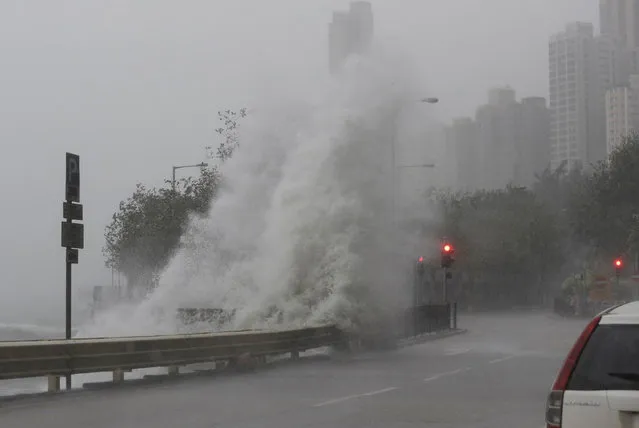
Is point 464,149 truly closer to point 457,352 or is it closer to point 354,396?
point 457,352

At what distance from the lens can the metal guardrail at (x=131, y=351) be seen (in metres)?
15.4

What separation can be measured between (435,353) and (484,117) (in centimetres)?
1361

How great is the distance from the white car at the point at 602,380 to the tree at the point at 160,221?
3677cm

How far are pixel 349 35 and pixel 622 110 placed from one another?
53.8 feet

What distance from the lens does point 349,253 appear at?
92.9ft

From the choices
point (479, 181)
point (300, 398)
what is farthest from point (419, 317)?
point (300, 398)

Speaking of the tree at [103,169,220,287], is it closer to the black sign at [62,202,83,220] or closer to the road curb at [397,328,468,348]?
the road curb at [397,328,468,348]

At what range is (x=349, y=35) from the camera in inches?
1223

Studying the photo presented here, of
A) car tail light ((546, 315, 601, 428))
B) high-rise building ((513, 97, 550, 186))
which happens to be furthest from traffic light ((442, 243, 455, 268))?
car tail light ((546, 315, 601, 428))

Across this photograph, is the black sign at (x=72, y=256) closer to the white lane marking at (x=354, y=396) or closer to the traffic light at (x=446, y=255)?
the white lane marking at (x=354, y=396)

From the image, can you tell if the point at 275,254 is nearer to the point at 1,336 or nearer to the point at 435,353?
the point at 435,353

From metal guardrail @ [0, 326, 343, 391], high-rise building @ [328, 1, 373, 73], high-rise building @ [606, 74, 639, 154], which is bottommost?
metal guardrail @ [0, 326, 343, 391]

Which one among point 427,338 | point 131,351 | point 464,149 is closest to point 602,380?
point 131,351

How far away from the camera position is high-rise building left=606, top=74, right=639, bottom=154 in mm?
39747
